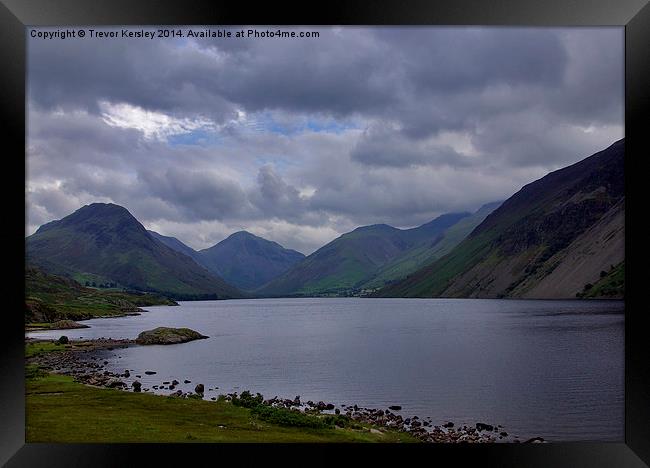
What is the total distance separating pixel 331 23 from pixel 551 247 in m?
162

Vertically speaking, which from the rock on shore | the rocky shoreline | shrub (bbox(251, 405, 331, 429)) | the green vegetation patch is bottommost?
the rock on shore

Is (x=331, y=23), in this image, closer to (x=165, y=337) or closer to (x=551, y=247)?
(x=165, y=337)

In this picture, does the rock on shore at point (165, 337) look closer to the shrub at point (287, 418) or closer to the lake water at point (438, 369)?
the lake water at point (438, 369)

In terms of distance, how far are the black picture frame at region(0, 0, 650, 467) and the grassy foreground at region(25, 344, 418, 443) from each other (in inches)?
172

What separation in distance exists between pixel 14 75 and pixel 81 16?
1.70m

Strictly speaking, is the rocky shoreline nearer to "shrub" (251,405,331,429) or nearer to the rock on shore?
"shrub" (251,405,331,429)

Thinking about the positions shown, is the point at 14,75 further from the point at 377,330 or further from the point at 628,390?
the point at 377,330

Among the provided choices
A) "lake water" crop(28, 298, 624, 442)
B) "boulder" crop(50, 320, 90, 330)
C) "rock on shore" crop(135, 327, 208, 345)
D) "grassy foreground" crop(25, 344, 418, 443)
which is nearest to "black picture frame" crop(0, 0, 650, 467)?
"grassy foreground" crop(25, 344, 418, 443)

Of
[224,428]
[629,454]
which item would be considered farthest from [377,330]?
[629,454]

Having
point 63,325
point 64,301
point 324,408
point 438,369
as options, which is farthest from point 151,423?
Result: point 64,301

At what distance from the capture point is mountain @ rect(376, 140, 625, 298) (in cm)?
13025

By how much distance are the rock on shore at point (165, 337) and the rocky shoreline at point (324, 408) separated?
15639 mm

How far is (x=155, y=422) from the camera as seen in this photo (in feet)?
61.9

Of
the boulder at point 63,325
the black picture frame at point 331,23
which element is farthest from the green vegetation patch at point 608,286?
the black picture frame at point 331,23
